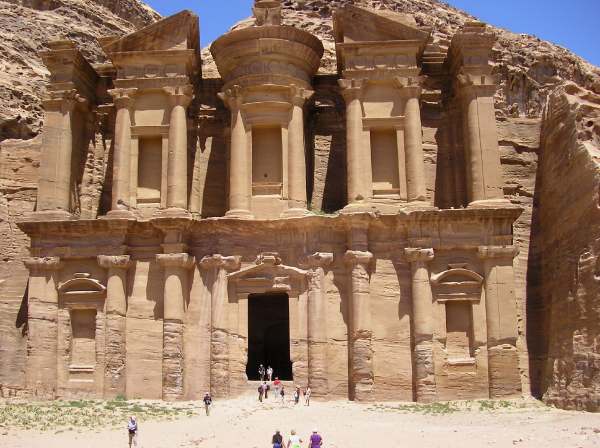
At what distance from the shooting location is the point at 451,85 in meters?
28.5

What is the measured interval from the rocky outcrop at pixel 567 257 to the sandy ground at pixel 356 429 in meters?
1.33

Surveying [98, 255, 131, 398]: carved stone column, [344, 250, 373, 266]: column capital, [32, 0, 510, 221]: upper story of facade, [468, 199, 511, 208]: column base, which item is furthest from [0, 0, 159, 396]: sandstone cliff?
[468, 199, 511, 208]: column base

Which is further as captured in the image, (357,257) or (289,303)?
(289,303)

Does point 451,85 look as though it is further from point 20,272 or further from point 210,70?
point 20,272

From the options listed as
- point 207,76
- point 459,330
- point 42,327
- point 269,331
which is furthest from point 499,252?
point 42,327

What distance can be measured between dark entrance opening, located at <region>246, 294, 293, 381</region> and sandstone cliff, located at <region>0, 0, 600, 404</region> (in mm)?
6426

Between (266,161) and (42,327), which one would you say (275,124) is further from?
(42,327)

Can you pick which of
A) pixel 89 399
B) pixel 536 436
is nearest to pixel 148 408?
pixel 89 399

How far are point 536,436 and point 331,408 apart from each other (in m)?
6.71

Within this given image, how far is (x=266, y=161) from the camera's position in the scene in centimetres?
2745

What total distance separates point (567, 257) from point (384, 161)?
709 cm

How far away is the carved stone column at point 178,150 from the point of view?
2625 cm

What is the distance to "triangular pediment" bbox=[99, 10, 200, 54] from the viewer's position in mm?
27578

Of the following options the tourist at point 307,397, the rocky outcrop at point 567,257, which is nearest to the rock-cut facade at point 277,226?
the tourist at point 307,397
